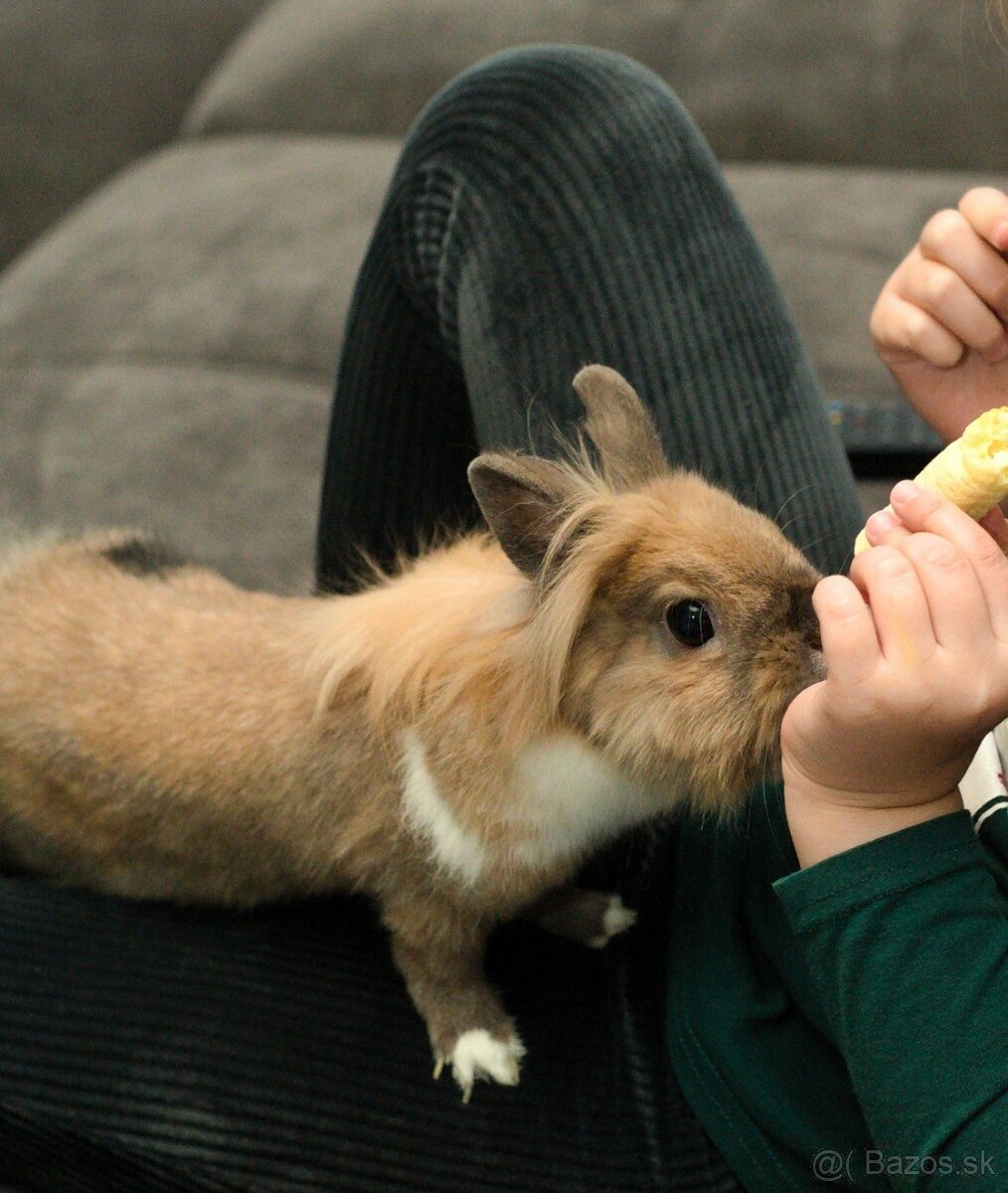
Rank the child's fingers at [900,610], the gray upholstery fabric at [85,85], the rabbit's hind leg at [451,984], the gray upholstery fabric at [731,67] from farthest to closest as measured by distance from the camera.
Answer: the gray upholstery fabric at [85,85]
the gray upholstery fabric at [731,67]
the rabbit's hind leg at [451,984]
the child's fingers at [900,610]

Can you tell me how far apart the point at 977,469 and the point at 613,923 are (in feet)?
1.42

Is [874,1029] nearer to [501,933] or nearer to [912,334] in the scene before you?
[501,933]

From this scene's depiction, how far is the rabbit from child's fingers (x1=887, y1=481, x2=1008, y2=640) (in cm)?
8

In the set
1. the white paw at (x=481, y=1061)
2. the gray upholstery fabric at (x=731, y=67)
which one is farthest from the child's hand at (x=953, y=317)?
the gray upholstery fabric at (x=731, y=67)

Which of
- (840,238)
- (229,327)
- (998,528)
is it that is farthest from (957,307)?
(229,327)

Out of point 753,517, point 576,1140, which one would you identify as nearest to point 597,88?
point 753,517

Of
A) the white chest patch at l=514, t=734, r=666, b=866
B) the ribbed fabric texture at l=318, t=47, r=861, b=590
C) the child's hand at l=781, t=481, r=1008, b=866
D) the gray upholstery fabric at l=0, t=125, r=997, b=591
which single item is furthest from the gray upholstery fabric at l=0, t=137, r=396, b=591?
the child's hand at l=781, t=481, r=1008, b=866

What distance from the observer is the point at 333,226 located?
6.05ft

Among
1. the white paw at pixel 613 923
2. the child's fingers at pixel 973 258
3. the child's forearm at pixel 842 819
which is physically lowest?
the white paw at pixel 613 923

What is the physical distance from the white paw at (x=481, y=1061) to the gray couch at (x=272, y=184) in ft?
2.43

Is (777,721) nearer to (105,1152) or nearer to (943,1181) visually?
(943,1181)

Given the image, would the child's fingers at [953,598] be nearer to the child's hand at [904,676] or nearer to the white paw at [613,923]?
the child's hand at [904,676]

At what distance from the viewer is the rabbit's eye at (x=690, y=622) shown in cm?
70

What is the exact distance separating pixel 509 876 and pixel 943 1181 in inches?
12.6
